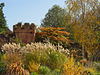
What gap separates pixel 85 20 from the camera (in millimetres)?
9117

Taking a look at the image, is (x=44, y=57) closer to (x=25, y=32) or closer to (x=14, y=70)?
(x=14, y=70)

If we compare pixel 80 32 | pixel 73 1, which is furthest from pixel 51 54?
pixel 73 1

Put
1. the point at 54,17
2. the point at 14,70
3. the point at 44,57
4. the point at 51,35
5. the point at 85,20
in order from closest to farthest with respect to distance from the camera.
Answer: the point at 14,70 < the point at 44,57 < the point at 85,20 < the point at 51,35 < the point at 54,17

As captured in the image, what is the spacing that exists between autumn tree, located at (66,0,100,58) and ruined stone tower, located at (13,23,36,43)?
2.83 meters

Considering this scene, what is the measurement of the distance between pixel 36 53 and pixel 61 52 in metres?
1.31

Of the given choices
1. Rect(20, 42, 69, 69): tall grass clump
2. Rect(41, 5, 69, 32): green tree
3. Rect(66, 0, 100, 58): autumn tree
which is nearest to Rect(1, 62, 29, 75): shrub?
Rect(20, 42, 69, 69): tall grass clump

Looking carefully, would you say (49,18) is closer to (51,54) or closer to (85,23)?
(85,23)

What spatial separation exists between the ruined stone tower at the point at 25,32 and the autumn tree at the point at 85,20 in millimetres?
2831

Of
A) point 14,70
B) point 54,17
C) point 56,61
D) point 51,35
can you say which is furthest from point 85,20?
point 54,17

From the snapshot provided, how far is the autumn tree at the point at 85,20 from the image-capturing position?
8.85 metres

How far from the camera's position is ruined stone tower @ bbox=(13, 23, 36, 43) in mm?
10273

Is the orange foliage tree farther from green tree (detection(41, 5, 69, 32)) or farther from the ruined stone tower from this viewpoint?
green tree (detection(41, 5, 69, 32))

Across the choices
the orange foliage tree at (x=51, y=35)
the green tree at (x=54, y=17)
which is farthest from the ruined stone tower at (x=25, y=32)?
the green tree at (x=54, y=17)

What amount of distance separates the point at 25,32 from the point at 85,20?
161 inches
